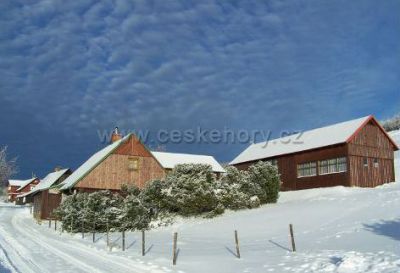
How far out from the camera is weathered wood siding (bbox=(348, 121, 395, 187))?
3999 centimetres

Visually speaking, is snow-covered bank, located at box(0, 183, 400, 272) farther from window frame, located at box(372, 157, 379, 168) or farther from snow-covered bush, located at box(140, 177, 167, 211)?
window frame, located at box(372, 157, 379, 168)

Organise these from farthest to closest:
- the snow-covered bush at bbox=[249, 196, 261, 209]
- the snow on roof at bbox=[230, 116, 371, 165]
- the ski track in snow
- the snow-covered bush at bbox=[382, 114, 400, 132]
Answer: the snow-covered bush at bbox=[382, 114, 400, 132], the snow on roof at bbox=[230, 116, 371, 165], the snow-covered bush at bbox=[249, 196, 261, 209], the ski track in snow

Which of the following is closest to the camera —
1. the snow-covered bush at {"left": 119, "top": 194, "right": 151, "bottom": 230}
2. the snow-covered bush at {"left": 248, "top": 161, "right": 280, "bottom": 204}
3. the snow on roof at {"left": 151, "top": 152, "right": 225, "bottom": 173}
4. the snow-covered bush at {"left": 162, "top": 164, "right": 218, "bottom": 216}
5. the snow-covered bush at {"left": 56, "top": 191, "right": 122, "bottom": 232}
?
the snow-covered bush at {"left": 56, "top": 191, "right": 122, "bottom": 232}

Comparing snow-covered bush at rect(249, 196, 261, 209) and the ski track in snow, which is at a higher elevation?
snow-covered bush at rect(249, 196, 261, 209)

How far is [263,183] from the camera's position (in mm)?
38312

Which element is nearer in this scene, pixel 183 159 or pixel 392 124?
pixel 183 159

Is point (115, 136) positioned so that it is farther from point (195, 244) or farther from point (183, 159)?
point (195, 244)

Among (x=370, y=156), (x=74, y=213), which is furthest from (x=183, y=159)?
(x=74, y=213)

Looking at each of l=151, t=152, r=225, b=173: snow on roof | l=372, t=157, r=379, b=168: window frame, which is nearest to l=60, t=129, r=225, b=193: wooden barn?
l=151, t=152, r=225, b=173: snow on roof

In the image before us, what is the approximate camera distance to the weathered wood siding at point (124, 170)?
143 ft

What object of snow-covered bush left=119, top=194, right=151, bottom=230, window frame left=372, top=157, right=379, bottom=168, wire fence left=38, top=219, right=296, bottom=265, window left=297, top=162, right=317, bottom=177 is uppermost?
window frame left=372, top=157, right=379, bottom=168

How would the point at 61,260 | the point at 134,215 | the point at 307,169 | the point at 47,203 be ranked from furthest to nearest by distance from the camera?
the point at 47,203 < the point at 307,169 < the point at 134,215 < the point at 61,260

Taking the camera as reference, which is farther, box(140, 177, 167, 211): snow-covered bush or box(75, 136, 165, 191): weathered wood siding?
box(75, 136, 165, 191): weathered wood siding

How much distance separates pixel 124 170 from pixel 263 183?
1485cm
